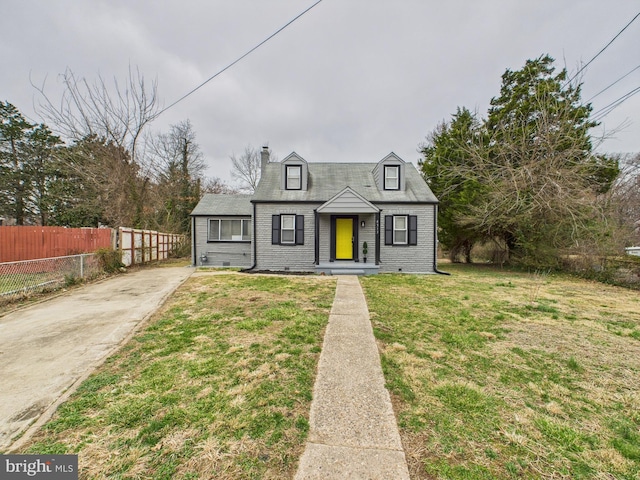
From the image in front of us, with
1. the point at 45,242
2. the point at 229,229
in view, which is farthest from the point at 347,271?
the point at 45,242

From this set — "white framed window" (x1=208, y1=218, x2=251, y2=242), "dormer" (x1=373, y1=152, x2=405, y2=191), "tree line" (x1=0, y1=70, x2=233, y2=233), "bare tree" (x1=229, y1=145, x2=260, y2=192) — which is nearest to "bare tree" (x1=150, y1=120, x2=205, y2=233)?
"tree line" (x1=0, y1=70, x2=233, y2=233)

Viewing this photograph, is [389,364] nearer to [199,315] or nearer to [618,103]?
[199,315]

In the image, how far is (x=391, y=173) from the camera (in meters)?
12.7

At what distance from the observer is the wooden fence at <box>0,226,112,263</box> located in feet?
30.4

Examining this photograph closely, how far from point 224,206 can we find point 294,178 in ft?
16.4

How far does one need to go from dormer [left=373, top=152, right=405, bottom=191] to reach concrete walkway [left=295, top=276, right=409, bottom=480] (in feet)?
32.6

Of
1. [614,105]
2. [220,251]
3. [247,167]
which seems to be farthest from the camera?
[247,167]

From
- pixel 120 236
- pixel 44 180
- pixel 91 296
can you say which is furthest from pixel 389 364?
pixel 44 180

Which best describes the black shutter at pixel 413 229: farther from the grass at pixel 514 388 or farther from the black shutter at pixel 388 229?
the grass at pixel 514 388

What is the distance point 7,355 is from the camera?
3.68 meters

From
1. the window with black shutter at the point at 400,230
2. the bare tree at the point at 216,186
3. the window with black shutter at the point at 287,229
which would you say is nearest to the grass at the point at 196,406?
the window with black shutter at the point at 287,229

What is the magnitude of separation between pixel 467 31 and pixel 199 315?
12.6 metres

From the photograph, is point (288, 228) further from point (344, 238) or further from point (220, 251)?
point (220, 251)

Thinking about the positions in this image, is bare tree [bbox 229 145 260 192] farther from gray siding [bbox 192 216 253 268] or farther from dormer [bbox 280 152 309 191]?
dormer [bbox 280 152 309 191]
